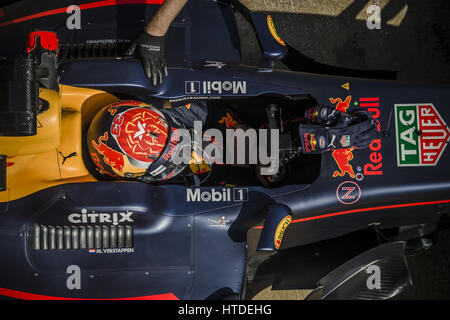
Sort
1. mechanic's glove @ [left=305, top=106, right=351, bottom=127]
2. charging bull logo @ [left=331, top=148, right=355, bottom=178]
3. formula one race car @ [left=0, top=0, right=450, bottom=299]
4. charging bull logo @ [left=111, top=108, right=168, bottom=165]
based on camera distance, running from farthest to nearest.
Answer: charging bull logo @ [left=331, top=148, right=355, bottom=178] < mechanic's glove @ [left=305, top=106, right=351, bottom=127] < formula one race car @ [left=0, top=0, right=450, bottom=299] < charging bull logo @ [left=111, top=108, right=168, bottom=165]

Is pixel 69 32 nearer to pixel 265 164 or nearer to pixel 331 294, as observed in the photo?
pixel 265 164

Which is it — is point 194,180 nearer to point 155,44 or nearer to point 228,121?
point 228,121

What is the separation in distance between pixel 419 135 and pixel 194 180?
1.41 m

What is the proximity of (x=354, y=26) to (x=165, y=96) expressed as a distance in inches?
81.6

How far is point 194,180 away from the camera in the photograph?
2.37m

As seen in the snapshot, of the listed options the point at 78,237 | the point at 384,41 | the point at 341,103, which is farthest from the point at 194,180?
the point at 384,41

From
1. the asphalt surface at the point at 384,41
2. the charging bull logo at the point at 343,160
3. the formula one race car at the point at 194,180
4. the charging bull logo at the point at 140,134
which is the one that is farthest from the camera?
the asphalt surface at the point at 384,41

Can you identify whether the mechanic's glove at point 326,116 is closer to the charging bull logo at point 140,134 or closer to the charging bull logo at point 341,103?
the charging bull logo at point 341,103

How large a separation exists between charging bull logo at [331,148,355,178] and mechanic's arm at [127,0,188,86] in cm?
115

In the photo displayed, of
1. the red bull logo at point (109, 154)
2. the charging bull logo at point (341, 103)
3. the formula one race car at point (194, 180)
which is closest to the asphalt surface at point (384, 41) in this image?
the formula one race car at point (194, 180)

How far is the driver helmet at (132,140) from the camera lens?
2.01 meters

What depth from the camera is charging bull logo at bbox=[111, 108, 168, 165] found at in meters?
2.00

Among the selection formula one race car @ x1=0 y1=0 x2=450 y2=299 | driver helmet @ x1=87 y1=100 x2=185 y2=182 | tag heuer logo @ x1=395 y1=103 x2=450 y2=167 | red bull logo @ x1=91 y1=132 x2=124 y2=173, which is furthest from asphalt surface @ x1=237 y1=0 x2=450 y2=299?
red bull logo @ x1=91 y1=132 x2=124 y2=173

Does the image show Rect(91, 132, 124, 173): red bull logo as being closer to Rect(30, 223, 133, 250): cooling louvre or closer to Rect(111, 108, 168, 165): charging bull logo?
Rect(111, 108, 168, 165): charging bull logo
